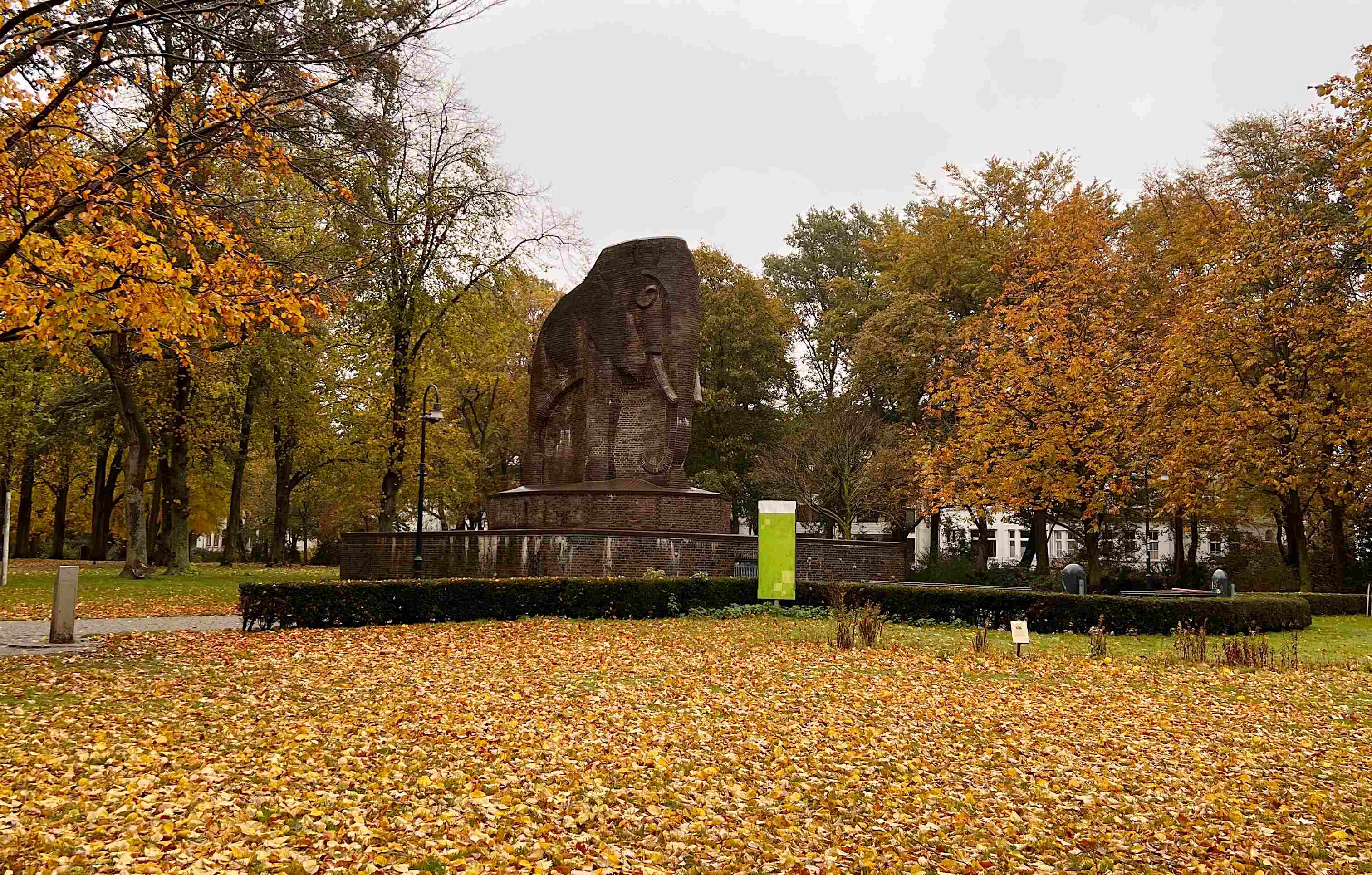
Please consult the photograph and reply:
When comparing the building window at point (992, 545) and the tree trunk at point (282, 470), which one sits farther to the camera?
the building window at point (992, 545)

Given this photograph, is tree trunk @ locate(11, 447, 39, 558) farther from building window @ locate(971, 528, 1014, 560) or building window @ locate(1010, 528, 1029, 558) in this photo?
building window @ locate(1010, 528, 1029, 558)

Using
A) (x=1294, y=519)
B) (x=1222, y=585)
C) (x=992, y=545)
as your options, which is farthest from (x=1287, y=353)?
(x=992, y=545)

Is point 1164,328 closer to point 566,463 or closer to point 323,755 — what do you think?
point 566,463

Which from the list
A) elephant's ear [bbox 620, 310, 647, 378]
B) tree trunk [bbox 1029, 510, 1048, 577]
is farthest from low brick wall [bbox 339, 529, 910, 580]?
tree trunk [bbox 1029, 510, 1048, 577]

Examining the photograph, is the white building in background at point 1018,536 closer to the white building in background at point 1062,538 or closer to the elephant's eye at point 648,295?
the white building in background at point 1062,538

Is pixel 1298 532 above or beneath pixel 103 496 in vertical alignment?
beneath

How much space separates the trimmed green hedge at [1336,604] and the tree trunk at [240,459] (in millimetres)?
28127

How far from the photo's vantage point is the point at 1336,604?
2409 cm

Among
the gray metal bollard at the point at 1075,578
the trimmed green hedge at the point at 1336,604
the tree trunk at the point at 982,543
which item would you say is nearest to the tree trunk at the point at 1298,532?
the trimmed green hedge at the point at 1336,604

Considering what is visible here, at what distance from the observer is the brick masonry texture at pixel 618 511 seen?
70.6ft

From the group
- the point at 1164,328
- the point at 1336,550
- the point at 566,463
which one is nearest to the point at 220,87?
the point at 566,463

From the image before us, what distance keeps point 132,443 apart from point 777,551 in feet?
54.8

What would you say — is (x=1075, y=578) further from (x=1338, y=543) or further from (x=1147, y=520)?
(x=1147, y=520)

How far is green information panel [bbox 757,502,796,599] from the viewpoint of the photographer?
58.3 feet
